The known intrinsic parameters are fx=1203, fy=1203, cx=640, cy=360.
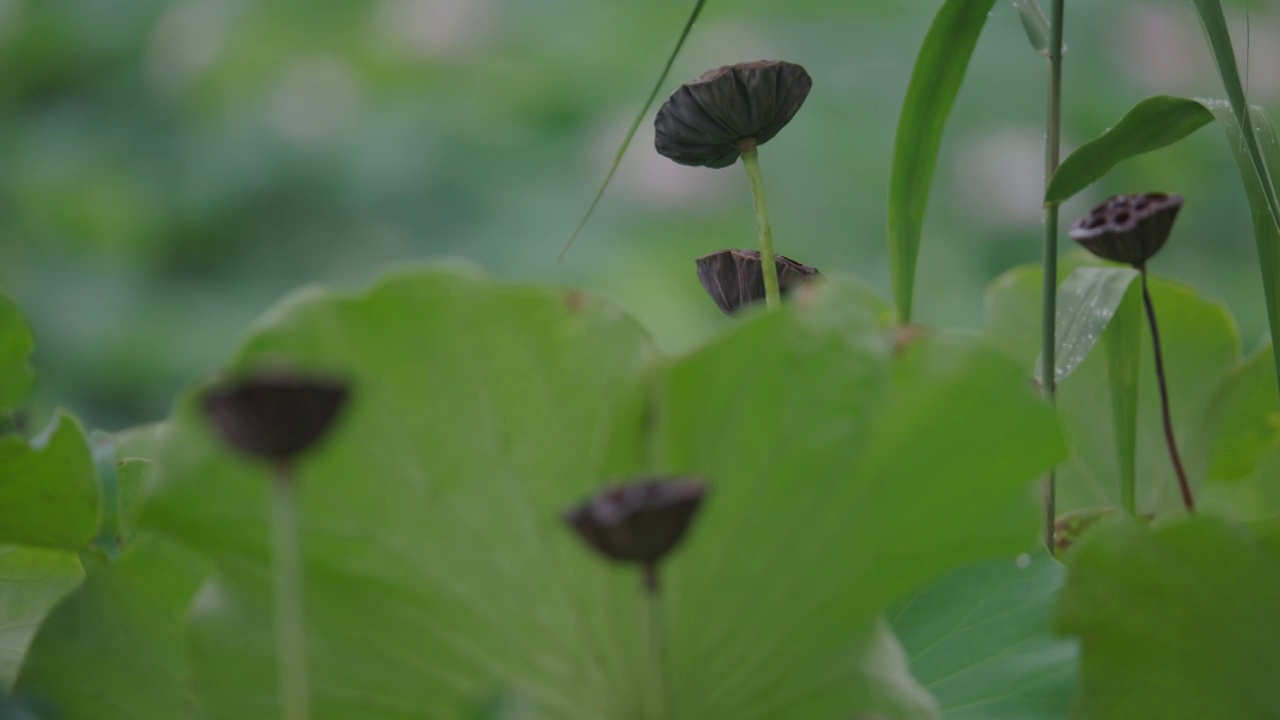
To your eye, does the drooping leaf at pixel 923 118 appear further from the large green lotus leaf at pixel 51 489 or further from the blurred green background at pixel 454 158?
the blurred green background at pixel 454 158

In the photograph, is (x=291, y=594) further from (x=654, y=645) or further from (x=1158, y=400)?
(x=1158, y=400)

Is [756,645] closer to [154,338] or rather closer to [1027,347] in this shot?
[1027,347]

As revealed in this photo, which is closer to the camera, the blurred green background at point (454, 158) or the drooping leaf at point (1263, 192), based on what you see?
the drooping leaf at point (1263, 192)

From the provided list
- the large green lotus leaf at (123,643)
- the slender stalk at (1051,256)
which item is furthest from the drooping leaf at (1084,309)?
the large green lotus leaf at (123,643)

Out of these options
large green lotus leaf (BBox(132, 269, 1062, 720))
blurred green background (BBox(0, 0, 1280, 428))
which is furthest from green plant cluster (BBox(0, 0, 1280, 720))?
blurred green background (BBox(0, 0, 1280, 428))

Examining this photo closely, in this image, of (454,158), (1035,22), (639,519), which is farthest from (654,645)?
(454,158)

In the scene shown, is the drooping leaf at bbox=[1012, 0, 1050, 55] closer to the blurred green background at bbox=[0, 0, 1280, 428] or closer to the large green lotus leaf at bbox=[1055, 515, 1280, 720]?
the large green lotus leaf at bbox=[1055, 515, 1280, 720]
